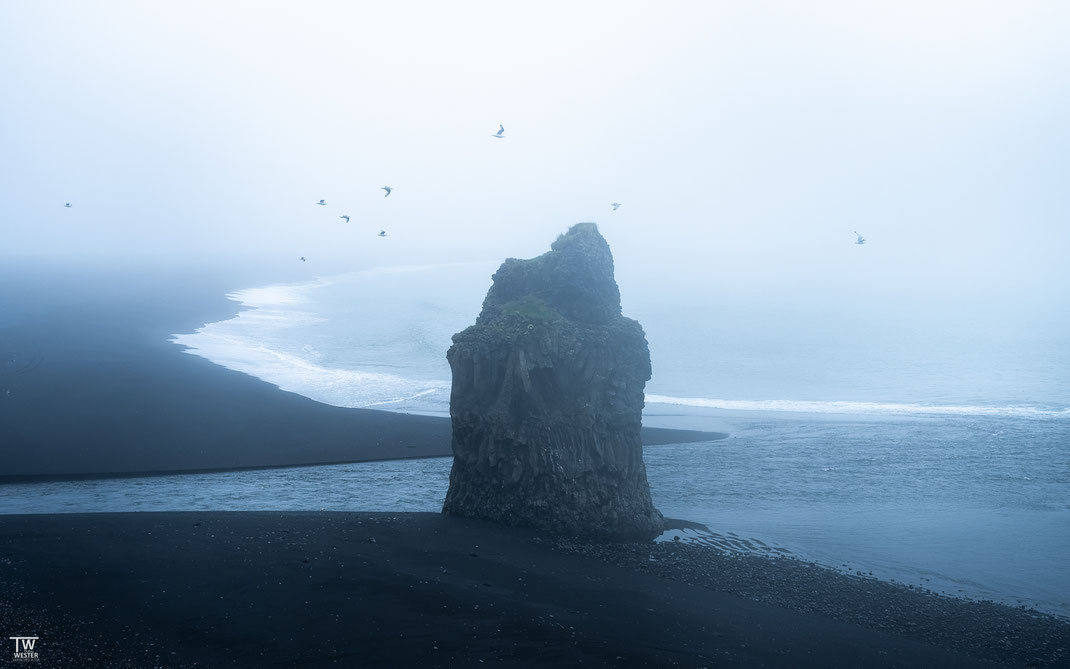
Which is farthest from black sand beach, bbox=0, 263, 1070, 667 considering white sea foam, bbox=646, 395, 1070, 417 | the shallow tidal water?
white sea foam, bbox=646, 395, 1070, 417

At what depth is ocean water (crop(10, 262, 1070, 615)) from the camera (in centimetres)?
3186

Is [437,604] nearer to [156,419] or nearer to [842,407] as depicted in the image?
[156,419]

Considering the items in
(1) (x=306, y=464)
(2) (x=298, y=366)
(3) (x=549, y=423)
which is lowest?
(1) (x=306, y=464)

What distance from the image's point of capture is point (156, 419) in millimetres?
45438

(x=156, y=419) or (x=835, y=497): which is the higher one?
(x=156, y=419)

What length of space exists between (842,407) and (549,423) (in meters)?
42.3

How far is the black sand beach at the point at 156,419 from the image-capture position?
39.4 meters

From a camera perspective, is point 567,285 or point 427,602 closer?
point 427,602
